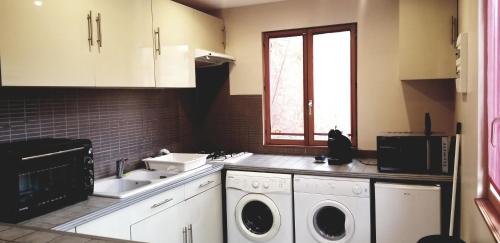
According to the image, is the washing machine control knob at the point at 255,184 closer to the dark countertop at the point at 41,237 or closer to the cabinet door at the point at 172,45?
the cabinet door at the point at 172,45

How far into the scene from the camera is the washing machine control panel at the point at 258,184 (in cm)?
314

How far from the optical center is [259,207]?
11.0 ft

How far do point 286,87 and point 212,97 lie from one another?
2.67 feet

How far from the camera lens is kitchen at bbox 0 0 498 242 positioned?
2057mm

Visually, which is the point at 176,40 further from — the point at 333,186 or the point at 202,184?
the point at 333,186

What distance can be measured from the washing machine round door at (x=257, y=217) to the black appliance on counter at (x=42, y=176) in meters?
1.36

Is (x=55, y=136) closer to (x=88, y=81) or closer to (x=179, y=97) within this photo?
(x=88, y=81)

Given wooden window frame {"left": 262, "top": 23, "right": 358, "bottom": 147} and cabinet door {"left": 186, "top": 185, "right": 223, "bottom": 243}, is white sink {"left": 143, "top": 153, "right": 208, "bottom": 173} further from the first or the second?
wooden window frame {"left": 262, "top": 23, "right": 358, "bottom": 147}

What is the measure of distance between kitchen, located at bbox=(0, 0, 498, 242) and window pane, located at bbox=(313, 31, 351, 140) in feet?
0.16

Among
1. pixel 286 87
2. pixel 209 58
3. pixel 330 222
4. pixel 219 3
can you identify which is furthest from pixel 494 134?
pixel 219 3

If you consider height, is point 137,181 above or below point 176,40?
below

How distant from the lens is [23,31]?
193 cm

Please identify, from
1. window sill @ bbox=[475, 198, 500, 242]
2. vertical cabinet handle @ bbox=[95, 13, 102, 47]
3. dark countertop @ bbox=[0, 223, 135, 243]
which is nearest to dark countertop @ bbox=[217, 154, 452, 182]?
window sill @ bbox=[475, 198, 500, 242]

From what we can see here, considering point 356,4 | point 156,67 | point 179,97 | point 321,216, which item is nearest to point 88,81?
point 156,67
